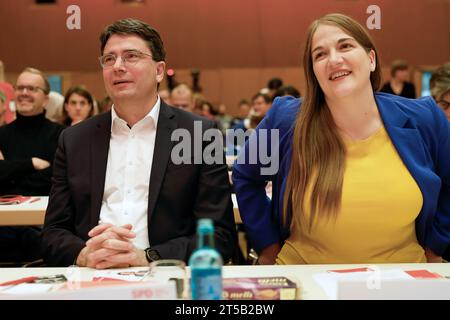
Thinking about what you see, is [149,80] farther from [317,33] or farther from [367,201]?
[367,201]

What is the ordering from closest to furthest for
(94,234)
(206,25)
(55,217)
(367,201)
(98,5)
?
(94,234) → (367,201) → (55,217) → (98,5) → (206,25)

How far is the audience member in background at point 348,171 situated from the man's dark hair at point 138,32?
0.52 m

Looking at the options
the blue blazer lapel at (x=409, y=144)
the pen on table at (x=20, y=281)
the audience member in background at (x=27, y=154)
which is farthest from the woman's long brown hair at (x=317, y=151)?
the audience member in background at (x=27, y=154)

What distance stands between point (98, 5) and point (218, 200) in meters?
7.46

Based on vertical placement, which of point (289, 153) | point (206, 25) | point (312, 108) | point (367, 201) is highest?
point (206, 25)

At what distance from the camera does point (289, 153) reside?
6.77ft

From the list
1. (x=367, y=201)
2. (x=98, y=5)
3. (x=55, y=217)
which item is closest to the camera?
(x=367, y=201)

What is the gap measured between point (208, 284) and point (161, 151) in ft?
3.23

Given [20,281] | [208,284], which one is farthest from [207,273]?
[20,281]

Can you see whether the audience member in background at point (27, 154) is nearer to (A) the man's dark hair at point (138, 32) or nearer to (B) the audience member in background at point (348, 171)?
(A) the man's dark hair at point (138, 32)

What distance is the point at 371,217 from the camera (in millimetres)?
1883

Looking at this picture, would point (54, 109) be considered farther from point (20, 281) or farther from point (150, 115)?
point (20, 281)

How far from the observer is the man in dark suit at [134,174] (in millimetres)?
2033
